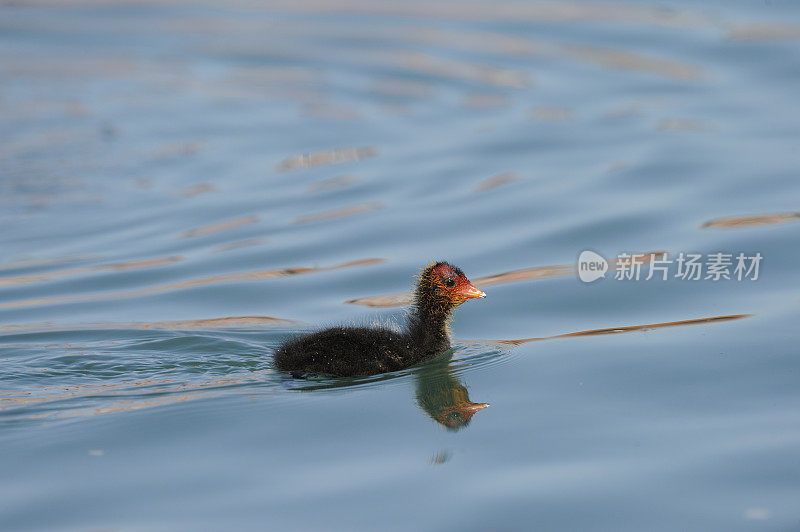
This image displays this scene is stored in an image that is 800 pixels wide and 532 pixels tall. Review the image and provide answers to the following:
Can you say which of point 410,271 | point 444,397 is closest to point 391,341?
point 444,397

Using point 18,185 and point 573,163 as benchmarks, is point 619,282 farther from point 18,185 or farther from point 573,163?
point 18,185

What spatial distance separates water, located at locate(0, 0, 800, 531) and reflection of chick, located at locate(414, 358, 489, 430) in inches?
1.0

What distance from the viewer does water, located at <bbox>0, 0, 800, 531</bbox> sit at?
19.4 feet

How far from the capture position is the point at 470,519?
18.0 feet

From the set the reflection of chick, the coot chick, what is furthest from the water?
the coot chick

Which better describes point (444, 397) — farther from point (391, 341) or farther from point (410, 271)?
point (410, 271)

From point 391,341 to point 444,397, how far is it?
639 millimetres

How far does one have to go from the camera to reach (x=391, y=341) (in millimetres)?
7770

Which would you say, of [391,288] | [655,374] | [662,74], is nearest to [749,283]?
[655,374]

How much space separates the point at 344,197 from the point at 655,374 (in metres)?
5.79

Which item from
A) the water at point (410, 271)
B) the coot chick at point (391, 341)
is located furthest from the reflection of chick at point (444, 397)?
the coot chick at point (391, 341)

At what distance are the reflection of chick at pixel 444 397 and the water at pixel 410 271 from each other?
26mm

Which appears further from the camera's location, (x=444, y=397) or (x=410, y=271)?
(x=410, y=271)

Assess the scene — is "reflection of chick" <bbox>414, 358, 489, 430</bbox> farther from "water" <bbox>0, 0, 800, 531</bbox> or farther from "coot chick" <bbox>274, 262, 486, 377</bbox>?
"coot chick" <bbox>274, 262, 486, 377</bbox>
